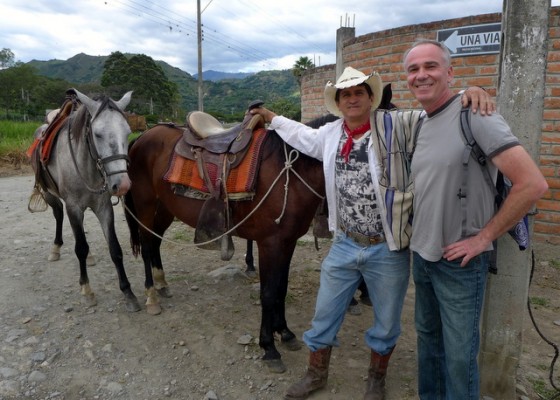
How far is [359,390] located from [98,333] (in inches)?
82.5

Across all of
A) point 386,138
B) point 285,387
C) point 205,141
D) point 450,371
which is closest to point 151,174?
point 205,141

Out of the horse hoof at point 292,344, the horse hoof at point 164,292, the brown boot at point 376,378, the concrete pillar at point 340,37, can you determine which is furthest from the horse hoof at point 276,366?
the concrete pillar at point 340,37

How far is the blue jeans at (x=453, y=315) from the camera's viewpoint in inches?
68.1

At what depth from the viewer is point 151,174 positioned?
355 cm

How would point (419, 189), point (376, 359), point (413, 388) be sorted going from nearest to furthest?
1. point (419, 189)
2. point (376, 359)
3. point (413, 388)

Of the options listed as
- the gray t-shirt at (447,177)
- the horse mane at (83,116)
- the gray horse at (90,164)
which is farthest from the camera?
the horse mane at (83,116)

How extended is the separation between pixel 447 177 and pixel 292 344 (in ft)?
6.30

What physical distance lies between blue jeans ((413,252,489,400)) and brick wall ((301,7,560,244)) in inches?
126

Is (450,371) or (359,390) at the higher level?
(450,371)

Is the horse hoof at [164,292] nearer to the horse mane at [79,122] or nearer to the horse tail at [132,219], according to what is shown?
the horse tail at [132,219]

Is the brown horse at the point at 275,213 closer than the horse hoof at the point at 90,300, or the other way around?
the brown horse at the point at 275,213

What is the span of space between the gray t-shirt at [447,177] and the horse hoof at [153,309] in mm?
2591

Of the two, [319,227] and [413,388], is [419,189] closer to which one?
[319,227]

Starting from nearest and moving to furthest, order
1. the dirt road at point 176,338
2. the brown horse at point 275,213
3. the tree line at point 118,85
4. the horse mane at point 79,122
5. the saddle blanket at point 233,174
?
the dirt road at point 176,338
the brown horse at point 275,213
the saddle blanket at point 233,174
the horse mane at point 79,122
the tree line at point 118,85
